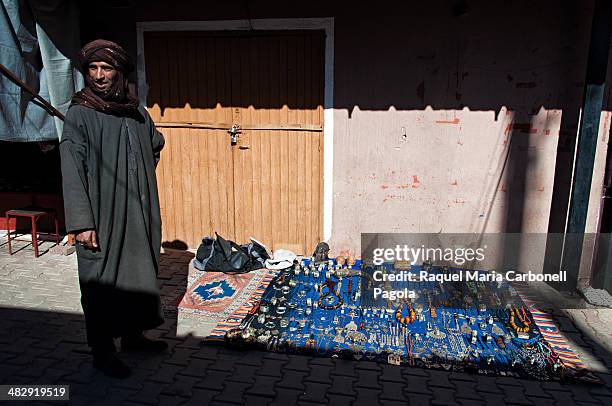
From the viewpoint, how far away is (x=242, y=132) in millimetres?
6500

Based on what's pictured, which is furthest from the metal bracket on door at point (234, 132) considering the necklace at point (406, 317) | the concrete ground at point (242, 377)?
the necklace at point (406, 317)

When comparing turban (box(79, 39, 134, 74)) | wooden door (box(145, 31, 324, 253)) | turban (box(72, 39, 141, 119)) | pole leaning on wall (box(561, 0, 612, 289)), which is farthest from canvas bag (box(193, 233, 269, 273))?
pole leaning on wall (box(561, 0, 612, 289))

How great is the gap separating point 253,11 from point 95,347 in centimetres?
439

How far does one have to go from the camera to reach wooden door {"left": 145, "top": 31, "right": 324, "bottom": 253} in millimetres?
6262

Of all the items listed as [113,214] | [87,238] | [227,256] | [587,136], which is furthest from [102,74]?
[587,136]

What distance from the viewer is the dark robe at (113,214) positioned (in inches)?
139

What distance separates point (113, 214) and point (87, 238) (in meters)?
0.29

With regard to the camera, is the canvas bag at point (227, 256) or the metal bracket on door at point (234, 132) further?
the metal bracket on door at point (234, 132)

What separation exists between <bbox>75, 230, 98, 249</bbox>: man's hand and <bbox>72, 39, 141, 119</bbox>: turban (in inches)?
37.2

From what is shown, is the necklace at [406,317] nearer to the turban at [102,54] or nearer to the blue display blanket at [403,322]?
the blue display blanket at [403,322]

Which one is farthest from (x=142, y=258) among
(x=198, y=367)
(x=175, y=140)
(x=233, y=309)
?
(x=175, y=140)

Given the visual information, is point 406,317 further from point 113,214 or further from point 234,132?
point 234,132

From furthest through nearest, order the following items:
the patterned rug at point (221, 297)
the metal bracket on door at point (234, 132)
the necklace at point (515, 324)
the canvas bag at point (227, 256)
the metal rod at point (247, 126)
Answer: the metal bracket on door at point (234, 132)
the metal rod at point (247, 126)
the canvas bag at point (227, 256)
the patterned rug at point (221, 297)
the necklace at point (515, 324)

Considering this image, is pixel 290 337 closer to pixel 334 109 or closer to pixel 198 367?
pixel 198 367
